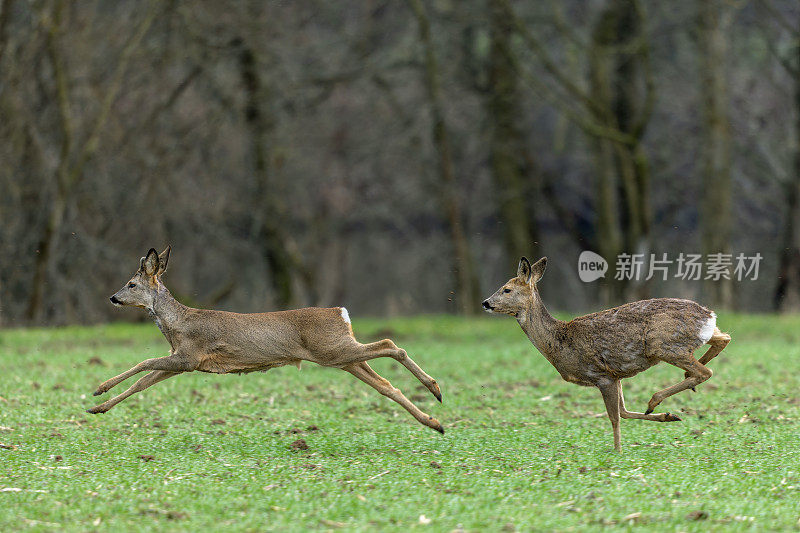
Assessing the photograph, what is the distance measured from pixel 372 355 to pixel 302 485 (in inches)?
57.6

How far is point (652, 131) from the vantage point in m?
26.3

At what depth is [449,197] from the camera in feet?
73.9

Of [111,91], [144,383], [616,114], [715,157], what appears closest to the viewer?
[144,383]

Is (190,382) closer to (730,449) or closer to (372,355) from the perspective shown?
(372,355)

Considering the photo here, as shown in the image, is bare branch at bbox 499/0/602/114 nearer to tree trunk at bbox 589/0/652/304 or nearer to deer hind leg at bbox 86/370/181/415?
tree trunk at bbox 589/0/652/304

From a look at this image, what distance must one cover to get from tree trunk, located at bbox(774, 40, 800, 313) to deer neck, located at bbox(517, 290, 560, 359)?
14.9 m

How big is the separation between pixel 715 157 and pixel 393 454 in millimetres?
14968

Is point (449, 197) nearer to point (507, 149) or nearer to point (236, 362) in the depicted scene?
point (507, 149)

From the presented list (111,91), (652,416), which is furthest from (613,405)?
(111,91)

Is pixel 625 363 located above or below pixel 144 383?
above

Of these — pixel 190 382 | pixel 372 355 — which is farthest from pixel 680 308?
pixel 190 382

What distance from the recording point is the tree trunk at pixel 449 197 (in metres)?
21.9

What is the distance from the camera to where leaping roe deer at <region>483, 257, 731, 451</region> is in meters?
7.77

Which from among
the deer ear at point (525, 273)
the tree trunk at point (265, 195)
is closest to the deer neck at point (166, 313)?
the deer ear at point (525, 273)
